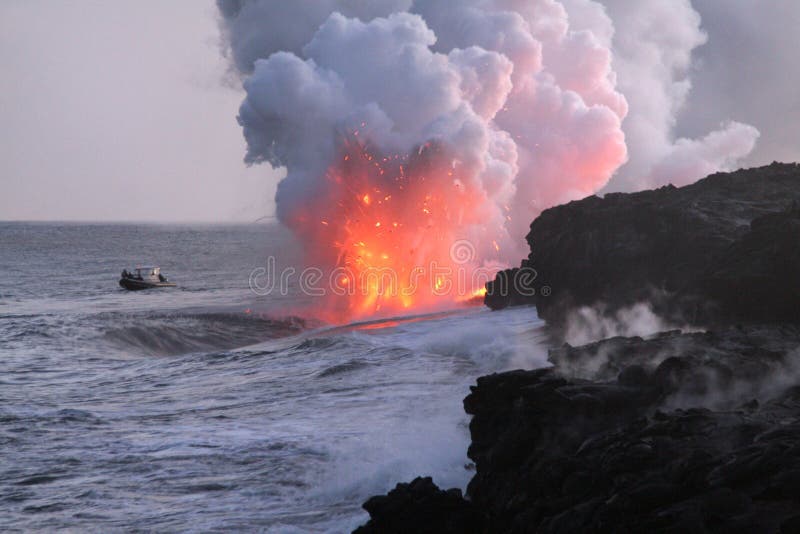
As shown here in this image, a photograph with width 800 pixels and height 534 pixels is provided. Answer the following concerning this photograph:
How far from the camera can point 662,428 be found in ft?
39.3

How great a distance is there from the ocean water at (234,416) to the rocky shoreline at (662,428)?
2268 mm

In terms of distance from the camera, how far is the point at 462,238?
52.6 meters

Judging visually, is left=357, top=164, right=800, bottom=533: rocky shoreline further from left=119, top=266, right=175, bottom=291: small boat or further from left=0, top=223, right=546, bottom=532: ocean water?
left=119, top=266, right=175, bottom=291: small boat

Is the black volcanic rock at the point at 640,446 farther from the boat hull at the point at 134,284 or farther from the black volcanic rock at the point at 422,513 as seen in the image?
the boat hull at the point at 134,284

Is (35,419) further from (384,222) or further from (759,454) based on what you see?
(384,222)

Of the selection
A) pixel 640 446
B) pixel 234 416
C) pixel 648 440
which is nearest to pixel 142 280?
pixel 234 416

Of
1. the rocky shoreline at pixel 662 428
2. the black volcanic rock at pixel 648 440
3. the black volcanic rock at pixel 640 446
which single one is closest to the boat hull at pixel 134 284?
the rocky shoreline at pixel 662 428

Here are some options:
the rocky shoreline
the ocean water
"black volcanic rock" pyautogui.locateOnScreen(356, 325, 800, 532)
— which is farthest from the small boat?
"black volcanic rock" pyautogui.locateOnScreen(356, 325, 800, 532)

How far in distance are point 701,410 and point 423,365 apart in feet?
53.1

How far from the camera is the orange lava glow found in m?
48.1

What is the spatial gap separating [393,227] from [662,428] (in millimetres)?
38173

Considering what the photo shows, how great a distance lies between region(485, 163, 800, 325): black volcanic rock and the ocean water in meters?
2.85

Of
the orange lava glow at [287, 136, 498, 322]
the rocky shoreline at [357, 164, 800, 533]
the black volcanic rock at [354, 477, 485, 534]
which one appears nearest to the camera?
the rocky shoreline at [357, 164, 800, 533]

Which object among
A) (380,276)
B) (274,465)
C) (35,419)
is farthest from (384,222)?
(274,465)
